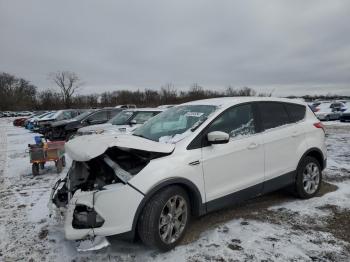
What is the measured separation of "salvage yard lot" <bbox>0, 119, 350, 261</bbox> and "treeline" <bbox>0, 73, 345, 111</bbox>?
154ft

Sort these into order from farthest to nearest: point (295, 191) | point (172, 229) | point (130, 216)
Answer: point (295, 191), point (172, 229), point (130, 216)

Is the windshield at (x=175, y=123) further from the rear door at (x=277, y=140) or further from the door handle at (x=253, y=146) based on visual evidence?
the rear door at (x=277, y=140)

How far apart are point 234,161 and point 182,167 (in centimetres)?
86

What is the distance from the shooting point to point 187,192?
11.3 feet

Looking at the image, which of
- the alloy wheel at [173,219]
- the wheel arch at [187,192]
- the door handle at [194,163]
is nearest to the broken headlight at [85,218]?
the wheel arch at [187,192]

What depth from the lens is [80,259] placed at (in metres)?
3.14

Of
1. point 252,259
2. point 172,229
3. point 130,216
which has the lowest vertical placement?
point 252,259

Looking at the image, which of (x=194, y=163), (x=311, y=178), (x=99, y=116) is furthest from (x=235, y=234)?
(x=99, y=116)

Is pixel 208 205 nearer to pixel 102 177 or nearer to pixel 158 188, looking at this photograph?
pixel 158 188

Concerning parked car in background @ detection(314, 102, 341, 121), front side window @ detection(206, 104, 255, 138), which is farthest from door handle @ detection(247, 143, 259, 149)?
parked car in background @ detection(314, 102, 341, 121)

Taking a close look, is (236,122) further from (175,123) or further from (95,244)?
(95,244)

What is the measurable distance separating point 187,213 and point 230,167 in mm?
838

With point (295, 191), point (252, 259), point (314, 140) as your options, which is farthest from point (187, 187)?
point (314, 140)

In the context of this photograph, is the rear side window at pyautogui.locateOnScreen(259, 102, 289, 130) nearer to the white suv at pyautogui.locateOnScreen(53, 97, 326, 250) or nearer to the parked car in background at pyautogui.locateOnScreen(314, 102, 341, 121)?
the white suv at pyautogui.locateOnScreen(53, 97, 326, 250)
